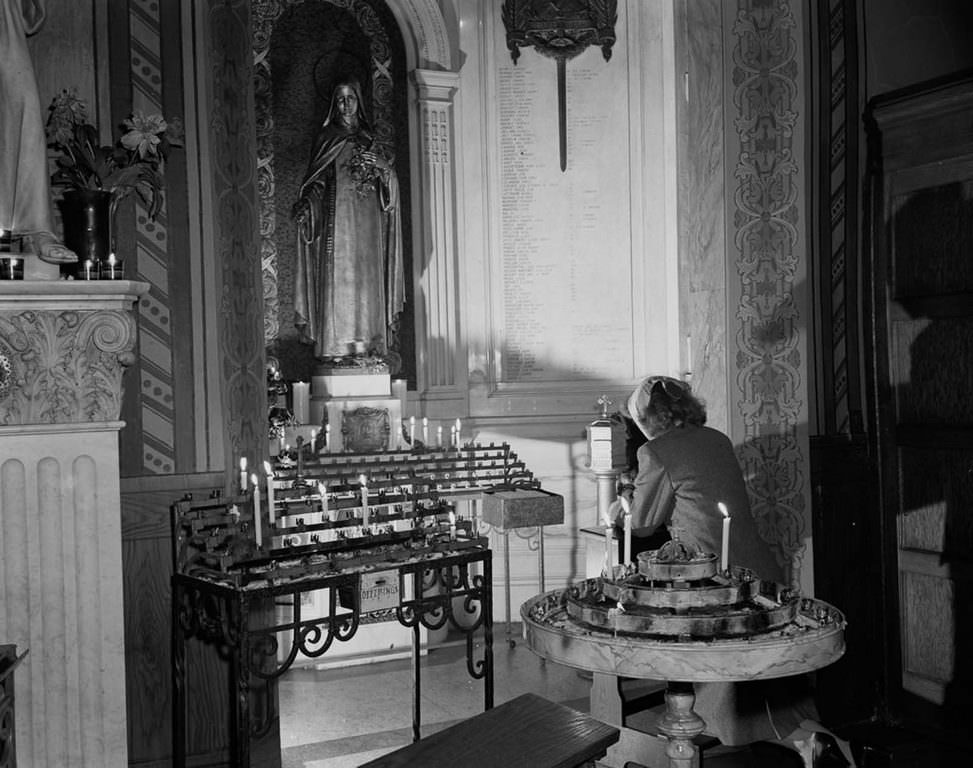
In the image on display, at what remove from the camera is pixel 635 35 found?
809 centimetres

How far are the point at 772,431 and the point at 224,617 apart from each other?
95.3 inches

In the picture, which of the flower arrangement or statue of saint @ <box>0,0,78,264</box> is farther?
the flower arrangement

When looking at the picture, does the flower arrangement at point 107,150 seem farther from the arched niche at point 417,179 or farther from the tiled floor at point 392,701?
the arched niche at point 417,179

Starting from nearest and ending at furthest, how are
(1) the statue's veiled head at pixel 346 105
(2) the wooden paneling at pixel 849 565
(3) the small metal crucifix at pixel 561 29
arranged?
(2) the wooden paneling at pixel 849 565 < (1) the statue's veiled head at pixel 346 105 < (3) the small metal crucifix at pixel 561 29

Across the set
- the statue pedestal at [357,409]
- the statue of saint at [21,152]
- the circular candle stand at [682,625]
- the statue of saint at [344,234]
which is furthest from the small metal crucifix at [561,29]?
the circular candle stand at [682,625]

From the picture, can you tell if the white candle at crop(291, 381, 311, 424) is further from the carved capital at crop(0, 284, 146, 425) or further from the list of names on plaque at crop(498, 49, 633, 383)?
the carved capital at crop(0, 284, 146, 425)

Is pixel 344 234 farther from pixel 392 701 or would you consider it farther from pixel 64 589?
pixel 64 589

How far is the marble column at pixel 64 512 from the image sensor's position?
11.9ft

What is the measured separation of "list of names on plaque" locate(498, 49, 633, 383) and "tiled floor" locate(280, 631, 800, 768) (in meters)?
2.18

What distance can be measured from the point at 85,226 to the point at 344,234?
142 inches

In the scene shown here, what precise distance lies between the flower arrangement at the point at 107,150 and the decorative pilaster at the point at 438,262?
3.67 m

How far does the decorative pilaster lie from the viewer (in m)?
7.76

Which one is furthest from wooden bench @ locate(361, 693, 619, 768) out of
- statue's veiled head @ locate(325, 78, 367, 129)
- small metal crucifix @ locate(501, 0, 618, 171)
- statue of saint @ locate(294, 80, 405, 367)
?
small metal crucifix @ locate(501, 0, 618, 171)

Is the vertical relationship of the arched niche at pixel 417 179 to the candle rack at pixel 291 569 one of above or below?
above
